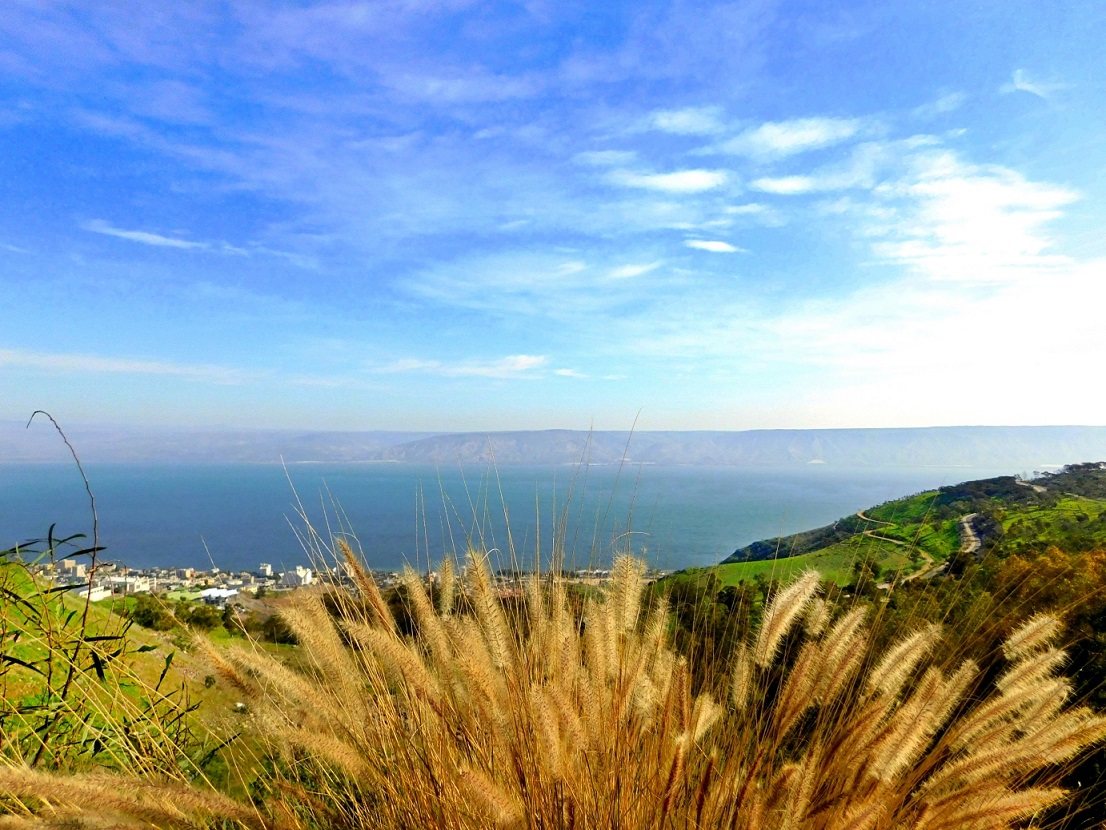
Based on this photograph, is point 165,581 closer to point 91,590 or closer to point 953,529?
point 91,590

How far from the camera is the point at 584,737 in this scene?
140 cm

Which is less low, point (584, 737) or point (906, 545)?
point (906, 545)

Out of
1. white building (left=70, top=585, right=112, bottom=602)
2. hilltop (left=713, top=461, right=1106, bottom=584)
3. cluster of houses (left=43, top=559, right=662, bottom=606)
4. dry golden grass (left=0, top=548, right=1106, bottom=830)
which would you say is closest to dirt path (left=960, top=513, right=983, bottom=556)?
hilltop (left=713, top=461, right=1106, bottom=584)

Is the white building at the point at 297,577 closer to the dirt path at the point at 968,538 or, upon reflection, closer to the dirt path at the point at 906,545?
the dirt path at the point at 906,545

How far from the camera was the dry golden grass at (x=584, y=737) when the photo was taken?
1446mm

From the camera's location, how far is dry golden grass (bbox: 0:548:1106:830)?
4.75 ft

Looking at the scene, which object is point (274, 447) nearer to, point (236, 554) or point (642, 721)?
point (642, 721)

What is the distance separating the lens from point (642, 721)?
2090 millimetres

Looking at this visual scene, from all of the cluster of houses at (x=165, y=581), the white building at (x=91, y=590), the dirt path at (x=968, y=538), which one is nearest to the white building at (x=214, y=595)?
the cluster of houses at (x=165, y=581)

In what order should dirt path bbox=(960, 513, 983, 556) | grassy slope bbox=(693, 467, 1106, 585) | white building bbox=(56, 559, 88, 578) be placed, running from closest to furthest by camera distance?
white building bbox=(56, 559, 88, 578) → grassy slope bbox=(693, 467, 1106, 585) → dirt path bbox=(960, 513, 983, 556)

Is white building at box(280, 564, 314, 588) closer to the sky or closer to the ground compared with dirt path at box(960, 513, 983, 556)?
closer to the ground

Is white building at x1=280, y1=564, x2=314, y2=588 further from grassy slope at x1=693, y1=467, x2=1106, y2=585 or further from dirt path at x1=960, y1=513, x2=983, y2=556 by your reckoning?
dirt path at x1=960, y1=513, x2=983, y2=556

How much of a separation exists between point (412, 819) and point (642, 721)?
0.84 m

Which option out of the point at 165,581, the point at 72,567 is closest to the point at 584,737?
the point at 72,567
